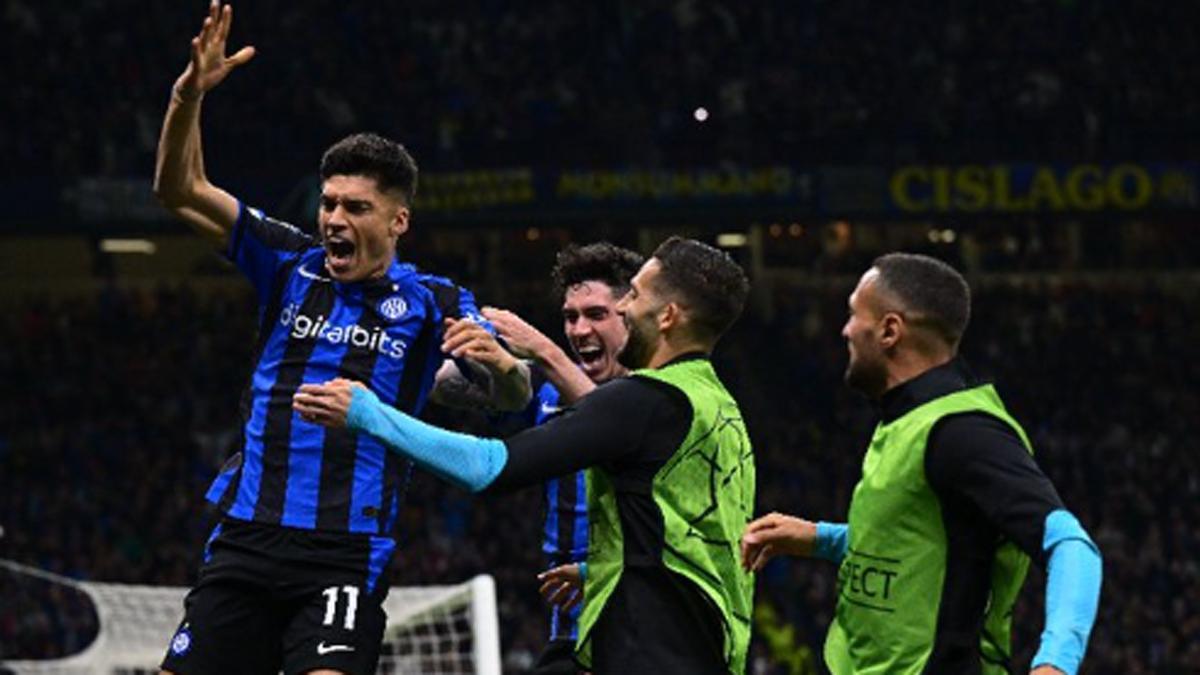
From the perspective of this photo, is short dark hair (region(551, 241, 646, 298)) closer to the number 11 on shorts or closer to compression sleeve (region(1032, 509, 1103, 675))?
the number 11 on shorts

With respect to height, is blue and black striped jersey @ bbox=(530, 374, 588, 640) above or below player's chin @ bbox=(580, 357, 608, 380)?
below

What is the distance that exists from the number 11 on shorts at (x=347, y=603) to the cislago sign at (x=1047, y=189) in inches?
787

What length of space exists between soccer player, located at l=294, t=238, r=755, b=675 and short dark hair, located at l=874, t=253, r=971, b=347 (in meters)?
0.64

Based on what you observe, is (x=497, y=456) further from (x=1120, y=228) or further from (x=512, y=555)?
(x=1120, y=228)

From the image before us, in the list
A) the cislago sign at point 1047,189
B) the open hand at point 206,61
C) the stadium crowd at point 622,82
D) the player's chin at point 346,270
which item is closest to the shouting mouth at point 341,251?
the player's chin at point 346,270

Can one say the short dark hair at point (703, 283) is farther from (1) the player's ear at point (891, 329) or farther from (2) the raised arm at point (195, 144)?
(2) the raised arm at point (195, 144)

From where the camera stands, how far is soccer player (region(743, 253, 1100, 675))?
430cm

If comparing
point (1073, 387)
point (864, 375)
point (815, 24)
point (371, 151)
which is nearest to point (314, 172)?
point (815, 24)

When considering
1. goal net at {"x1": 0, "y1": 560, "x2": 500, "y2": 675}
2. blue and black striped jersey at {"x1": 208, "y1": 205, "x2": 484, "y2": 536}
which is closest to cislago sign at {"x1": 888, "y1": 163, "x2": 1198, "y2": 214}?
goal net at {"x1": 0, "y1": 560, "x2": 500, "y2": 675}

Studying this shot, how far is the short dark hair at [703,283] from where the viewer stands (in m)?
5.30

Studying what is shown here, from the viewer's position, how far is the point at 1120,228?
95.2 feet

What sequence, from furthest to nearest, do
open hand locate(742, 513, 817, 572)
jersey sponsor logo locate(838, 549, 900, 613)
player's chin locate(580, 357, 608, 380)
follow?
1. player's chin locate(580, 357, 608, 380)
2. open hand locate(742, 513, 817, 572)
3. jersey sponsor logo locate(838, 549, 900, 613)

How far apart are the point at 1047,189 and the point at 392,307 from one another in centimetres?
2017

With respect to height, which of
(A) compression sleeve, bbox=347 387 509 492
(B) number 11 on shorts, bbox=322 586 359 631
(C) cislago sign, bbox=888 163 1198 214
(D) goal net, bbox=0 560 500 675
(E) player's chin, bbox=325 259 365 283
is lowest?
(D) goal net, bbox=0 560 500 675
